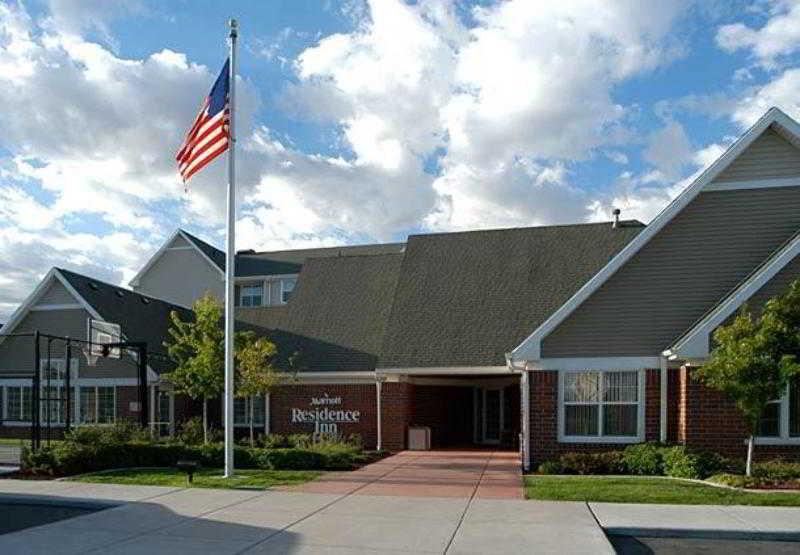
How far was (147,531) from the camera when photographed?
403 inches

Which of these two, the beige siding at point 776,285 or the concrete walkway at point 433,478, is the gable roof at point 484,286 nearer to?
the concrete walkway at point 433,478

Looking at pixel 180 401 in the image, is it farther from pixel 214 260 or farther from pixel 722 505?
pixel 722 505

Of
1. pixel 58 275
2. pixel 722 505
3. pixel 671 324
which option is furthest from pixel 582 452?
pixel 58 275

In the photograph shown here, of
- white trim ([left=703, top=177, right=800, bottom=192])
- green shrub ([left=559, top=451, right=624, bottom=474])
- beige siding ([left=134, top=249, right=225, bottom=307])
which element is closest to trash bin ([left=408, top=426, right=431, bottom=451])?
green shrub ([left=559, top=451, right=624, bottom=474])

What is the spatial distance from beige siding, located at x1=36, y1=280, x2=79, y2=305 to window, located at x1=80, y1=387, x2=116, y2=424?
3.13m

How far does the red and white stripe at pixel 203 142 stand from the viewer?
15914mm

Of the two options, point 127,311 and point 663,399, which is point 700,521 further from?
point 127,311

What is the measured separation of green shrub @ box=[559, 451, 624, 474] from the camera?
1609 cm

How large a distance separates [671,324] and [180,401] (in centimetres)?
1693

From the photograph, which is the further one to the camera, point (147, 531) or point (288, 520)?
point (288, 520)

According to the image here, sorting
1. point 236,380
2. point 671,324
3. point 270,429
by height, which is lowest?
point 270,429

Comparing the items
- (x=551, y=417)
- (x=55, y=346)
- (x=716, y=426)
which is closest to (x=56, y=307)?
(x=55, y=346)

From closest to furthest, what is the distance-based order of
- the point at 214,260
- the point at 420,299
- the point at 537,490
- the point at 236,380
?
1. the point at 537,490
2. the point at 236,380
3. the point at 420,299
4. the point at 214,260

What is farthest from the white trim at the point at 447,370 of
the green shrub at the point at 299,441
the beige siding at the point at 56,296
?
the beige siding at the point at 56,296
